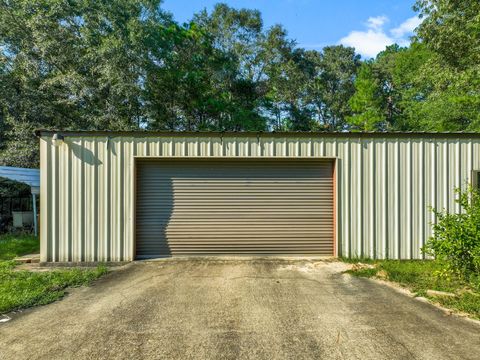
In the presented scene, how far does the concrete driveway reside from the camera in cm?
317

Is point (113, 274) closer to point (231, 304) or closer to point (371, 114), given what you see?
point (231, 304)

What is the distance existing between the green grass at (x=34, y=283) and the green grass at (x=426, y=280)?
16.0 ft

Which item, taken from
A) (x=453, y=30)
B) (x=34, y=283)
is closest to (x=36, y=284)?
(x=34, y=283)

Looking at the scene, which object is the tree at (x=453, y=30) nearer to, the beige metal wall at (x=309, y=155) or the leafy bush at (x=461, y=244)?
the beige metal wall at (x=309, y=155)

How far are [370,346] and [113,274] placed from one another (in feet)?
15.1

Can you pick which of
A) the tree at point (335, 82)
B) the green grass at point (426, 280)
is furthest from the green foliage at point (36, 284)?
the tree at point (335, 82)

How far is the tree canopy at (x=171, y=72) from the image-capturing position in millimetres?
12773

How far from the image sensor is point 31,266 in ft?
21.8

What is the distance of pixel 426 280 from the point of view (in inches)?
213

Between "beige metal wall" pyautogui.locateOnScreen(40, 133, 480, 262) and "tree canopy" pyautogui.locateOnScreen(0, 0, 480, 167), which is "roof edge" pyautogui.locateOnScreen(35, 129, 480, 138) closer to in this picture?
"beige metal wall" pyautogui.locateOnScreen(40, 133, 480, 262)

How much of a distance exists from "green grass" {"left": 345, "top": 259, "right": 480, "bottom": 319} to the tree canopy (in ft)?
25.9

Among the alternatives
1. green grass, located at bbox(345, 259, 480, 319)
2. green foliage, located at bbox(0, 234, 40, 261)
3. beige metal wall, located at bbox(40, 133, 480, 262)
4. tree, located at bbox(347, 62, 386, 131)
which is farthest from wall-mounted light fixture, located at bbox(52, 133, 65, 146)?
tree, located at bbox(347, 62, 386, 131)

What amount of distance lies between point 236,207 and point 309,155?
1998 mm

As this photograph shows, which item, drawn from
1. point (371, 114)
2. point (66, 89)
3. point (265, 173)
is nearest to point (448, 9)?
point (265, 173)
